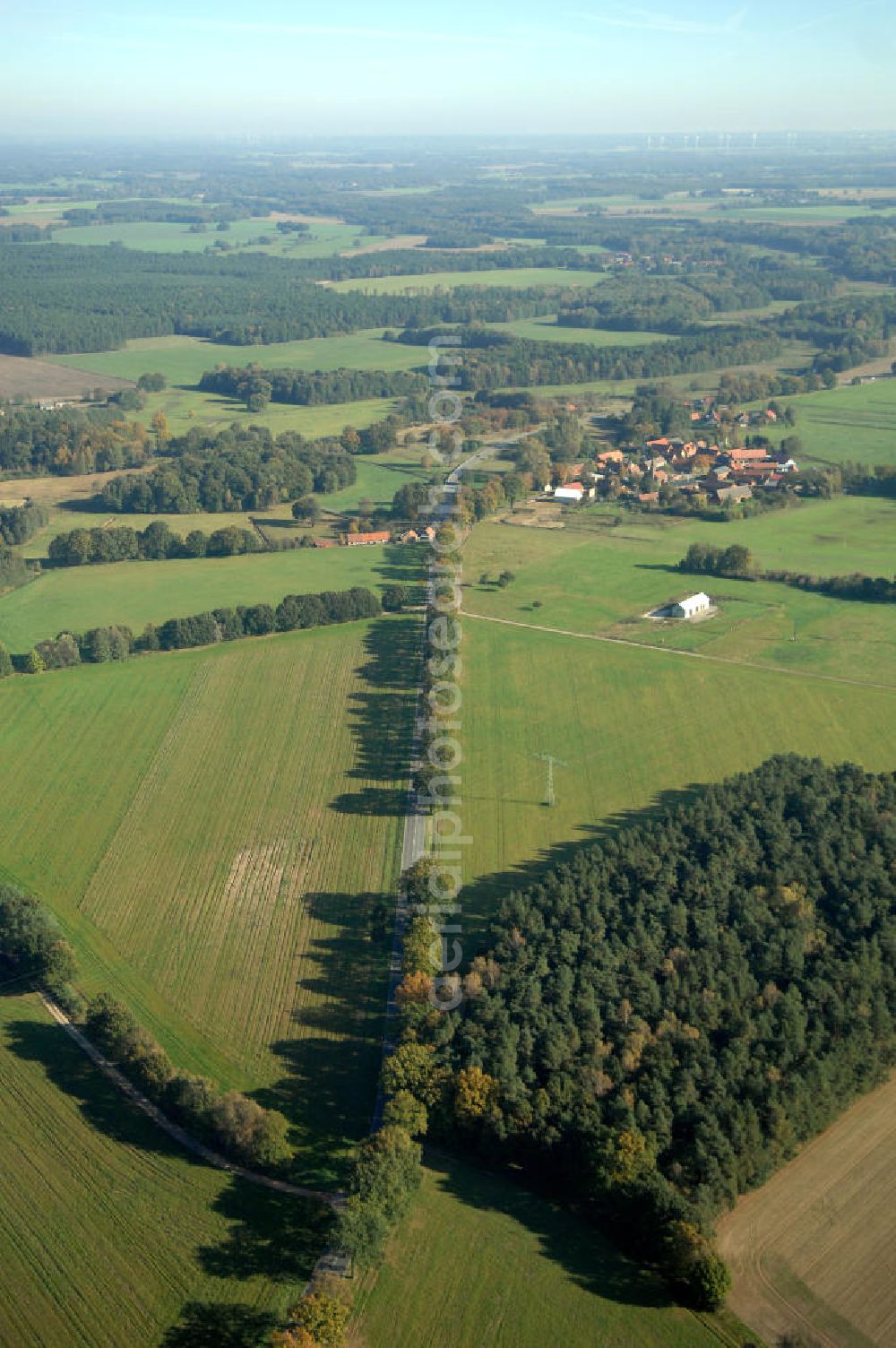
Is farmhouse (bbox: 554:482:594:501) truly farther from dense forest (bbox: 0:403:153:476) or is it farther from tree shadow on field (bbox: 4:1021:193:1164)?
tree shadow on field (bbox: 4:1021:193:1164)

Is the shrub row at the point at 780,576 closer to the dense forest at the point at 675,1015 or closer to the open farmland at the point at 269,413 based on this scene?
the dense forest at the point at 675,1015

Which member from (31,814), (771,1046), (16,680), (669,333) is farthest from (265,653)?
(669,333)

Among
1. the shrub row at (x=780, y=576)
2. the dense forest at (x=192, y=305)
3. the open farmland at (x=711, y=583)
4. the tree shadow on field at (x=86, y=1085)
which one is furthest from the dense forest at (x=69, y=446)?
the tree shadow on field at (x=86, y=1085)

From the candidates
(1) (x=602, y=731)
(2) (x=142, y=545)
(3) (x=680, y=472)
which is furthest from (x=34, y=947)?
(3) (x=680, y=472)

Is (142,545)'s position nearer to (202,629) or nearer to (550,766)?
(202,629)

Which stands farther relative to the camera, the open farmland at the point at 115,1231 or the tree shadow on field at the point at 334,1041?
A: the tree shadow on field at the point at 334,1041

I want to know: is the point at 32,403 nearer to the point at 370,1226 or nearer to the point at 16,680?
the point at 16,680
